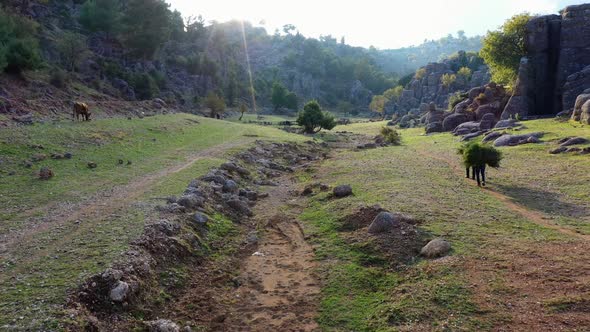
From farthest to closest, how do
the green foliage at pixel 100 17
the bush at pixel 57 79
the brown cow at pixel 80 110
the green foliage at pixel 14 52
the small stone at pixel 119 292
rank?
1. the green foliage at pixel 100 17
2. the bush at pixel 57 79
3. the green foliage at pixel 14 52
4. the brown cow at pixel 80 110
5. the small stone at pixel 119 292

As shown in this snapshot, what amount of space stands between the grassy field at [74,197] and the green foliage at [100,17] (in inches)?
2014

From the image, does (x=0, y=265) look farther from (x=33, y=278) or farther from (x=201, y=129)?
(x=201, y=129)

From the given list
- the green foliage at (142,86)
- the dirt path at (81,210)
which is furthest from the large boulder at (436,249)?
the green foliage at (142,86)

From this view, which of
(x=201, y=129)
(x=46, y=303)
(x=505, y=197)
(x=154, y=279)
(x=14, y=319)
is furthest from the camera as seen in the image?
(x=201, y=129)

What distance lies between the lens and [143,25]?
8069cm

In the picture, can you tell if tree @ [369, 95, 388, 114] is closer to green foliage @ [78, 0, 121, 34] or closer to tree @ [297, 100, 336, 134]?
tree @ [297, 100, 336, 134]

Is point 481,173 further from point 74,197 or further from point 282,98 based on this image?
point 282,98

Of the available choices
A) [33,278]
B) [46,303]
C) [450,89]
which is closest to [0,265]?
[33,278]

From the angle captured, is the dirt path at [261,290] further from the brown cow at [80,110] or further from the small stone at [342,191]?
the brown cow at [80,110]

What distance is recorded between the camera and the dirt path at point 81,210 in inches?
511

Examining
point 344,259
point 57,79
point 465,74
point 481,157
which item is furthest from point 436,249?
point 465,74

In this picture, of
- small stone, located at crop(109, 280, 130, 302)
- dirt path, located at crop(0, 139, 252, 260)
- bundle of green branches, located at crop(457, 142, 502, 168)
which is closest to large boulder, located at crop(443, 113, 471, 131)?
bundle of green branches, located at crop(457, 142, 502, 168)

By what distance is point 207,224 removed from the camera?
1759 centimetres

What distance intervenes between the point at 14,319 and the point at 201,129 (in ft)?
132
